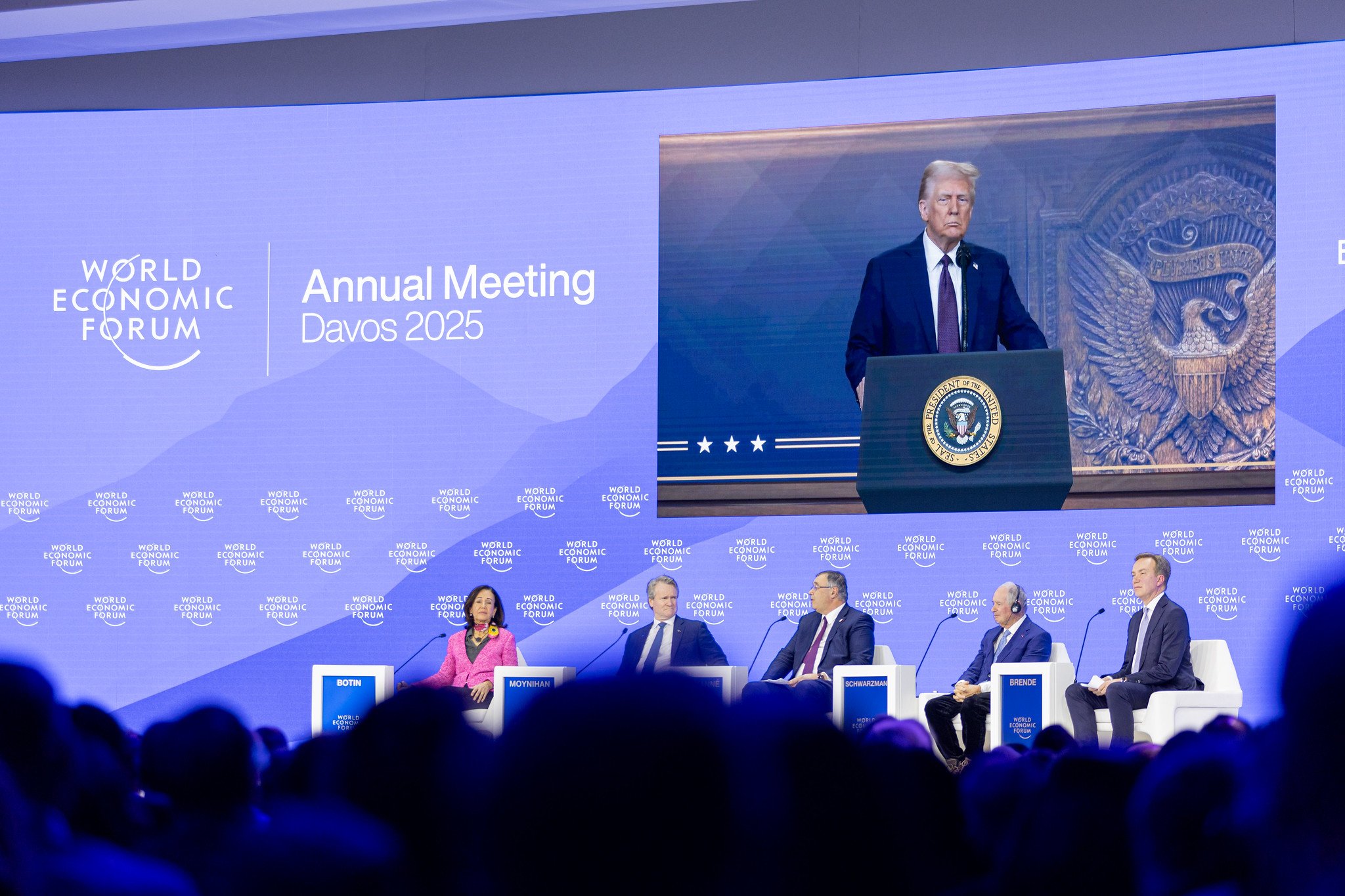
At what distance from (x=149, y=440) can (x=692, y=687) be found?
887 cm

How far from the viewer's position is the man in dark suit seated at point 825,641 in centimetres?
774

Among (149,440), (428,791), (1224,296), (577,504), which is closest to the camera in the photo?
(428,791)

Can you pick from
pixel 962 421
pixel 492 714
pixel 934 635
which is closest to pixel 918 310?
pixel 962 421

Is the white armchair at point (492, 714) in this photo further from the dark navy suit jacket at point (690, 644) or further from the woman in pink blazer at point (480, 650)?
the dark navy suit jacket at point (690, 644)

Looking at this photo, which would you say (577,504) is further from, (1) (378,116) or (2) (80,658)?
(2) (80,658)

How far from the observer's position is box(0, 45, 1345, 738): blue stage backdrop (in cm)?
805

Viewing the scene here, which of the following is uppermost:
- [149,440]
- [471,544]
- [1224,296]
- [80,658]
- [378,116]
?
[378,116]

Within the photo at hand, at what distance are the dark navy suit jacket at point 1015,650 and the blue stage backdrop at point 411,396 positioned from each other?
0.71 ft

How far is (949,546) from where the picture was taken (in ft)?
26.6

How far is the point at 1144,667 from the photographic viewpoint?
7379 mm

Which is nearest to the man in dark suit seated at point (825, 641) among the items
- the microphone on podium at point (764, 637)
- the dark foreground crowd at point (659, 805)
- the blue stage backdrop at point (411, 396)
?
the microphone on podium at point (764, 637)

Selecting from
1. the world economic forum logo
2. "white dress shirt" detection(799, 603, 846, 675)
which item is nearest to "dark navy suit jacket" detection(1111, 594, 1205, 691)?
"white dress shirt" detection(799, 603, 846, 675)

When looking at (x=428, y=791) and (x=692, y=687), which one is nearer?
(x=692, y=687)

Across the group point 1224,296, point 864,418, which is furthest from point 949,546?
point 1224,296
